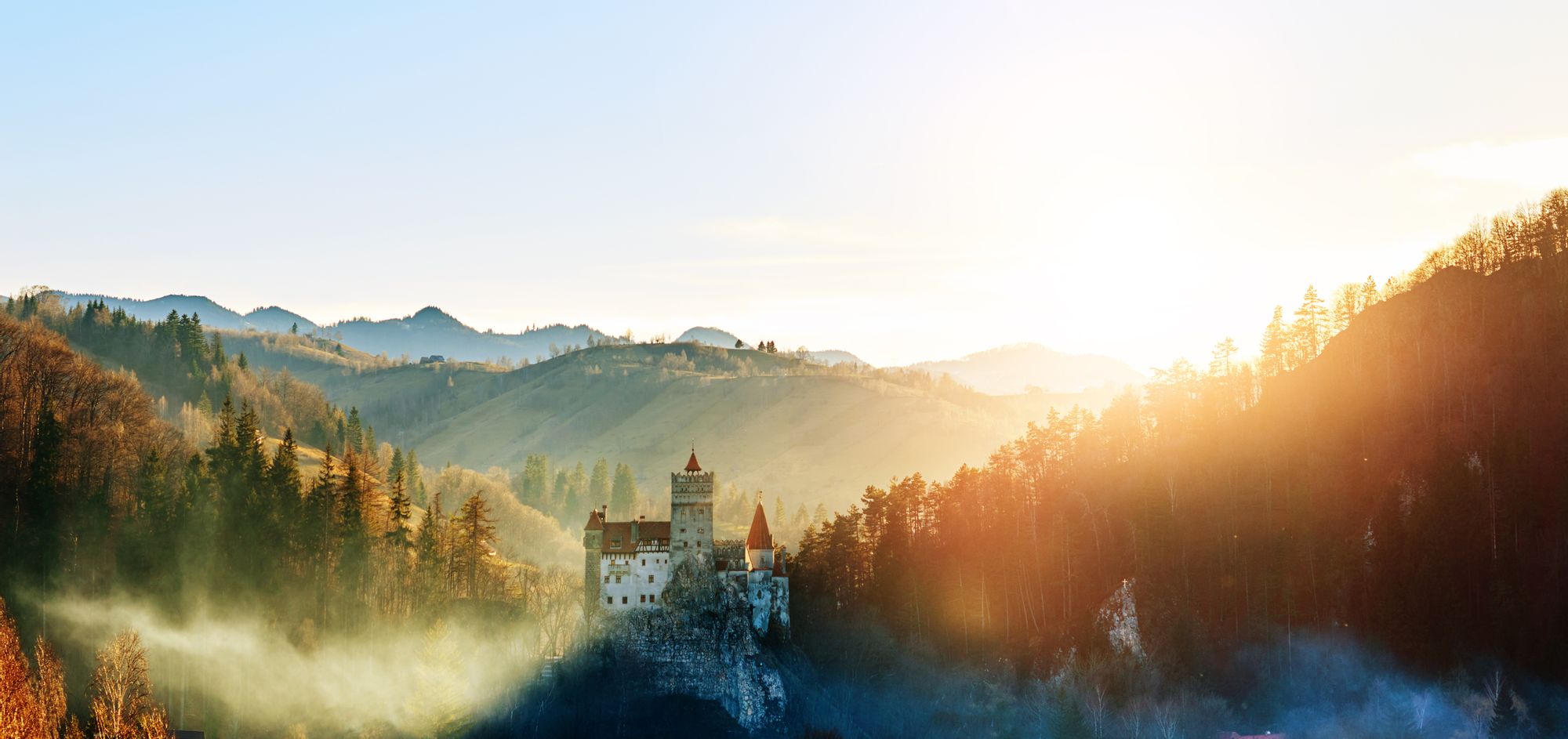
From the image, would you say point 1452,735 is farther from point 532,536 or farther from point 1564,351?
point 532,536

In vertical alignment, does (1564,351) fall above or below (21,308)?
below

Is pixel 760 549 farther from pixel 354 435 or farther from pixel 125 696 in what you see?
pixel 354 435

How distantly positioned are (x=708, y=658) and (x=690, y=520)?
38.3ft

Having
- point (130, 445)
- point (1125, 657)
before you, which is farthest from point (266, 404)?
point (1125, 657)

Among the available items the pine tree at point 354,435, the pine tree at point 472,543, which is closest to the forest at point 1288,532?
the pine tree at point 472,543

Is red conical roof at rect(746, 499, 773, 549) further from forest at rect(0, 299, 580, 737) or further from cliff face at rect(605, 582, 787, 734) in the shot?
forest at rect(0, 299, 580, 737)

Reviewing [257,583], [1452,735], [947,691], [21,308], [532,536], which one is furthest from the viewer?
[21,308]

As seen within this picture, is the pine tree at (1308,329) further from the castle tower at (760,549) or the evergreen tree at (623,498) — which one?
the evergreen tree at (623,498)

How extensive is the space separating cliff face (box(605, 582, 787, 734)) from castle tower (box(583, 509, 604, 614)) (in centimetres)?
251

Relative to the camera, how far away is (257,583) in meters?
94.6

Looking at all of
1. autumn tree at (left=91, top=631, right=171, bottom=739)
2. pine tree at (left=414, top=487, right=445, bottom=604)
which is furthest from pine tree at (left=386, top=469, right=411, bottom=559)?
autumn tree at (left=91, top=631, right=171, bottom=739)

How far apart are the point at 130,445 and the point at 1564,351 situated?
123855mm

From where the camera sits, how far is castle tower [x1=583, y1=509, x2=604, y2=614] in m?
100

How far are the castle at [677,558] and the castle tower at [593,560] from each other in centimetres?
7
